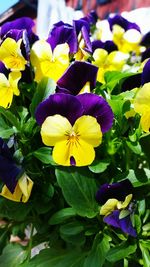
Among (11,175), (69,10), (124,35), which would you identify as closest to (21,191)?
(11,175)

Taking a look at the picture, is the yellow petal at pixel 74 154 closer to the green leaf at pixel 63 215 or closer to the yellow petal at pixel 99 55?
the green leaf at pixel 63 215

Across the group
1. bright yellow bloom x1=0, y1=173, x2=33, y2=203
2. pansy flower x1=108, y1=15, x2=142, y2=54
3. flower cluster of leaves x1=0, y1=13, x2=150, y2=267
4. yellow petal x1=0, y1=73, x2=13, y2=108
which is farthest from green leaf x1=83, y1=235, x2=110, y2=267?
pansy flower x1=108, y1=15, x2=142, y2=54

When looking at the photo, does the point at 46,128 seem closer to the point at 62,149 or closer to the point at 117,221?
the point at 62,149

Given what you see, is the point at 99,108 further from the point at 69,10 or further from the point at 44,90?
the point at 69,10

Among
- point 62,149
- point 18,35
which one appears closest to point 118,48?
point 18,35

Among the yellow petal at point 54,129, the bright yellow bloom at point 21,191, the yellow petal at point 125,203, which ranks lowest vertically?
the yellow petal at point 125,203

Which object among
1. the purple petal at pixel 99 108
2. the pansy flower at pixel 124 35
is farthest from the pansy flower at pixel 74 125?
the pansy flower at pixel 124 35

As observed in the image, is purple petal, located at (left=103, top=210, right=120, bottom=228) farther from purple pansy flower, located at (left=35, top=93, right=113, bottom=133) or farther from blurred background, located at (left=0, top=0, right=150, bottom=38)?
blurred background, located at (left=0, top=0, right=150, bottom=38)
